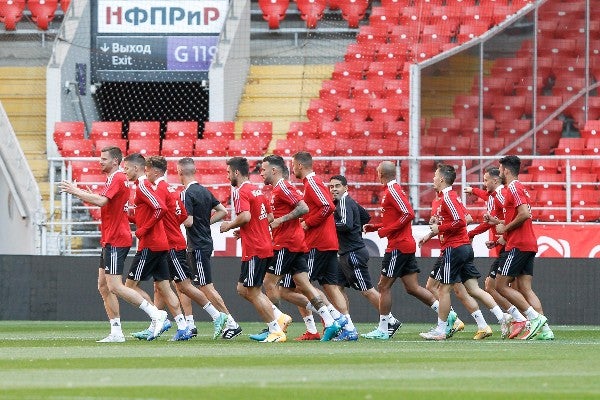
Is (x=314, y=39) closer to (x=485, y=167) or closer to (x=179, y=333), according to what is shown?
(x=485, y=167)

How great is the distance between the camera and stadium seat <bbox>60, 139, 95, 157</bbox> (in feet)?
90.1

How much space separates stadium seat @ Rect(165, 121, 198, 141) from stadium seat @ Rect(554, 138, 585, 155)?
6.81m

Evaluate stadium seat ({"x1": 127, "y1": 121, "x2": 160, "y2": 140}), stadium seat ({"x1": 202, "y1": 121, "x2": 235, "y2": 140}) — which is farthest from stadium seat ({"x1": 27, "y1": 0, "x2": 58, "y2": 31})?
stadium seat ({"x1": 202, "y1": 121, "x2": 235, "y2": 140})

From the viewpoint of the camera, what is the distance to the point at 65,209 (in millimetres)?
24531

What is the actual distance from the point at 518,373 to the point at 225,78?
1836 centimetres


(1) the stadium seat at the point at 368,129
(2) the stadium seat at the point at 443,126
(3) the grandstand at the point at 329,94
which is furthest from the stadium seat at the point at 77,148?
(2) the stadium seat at the point at 443,126

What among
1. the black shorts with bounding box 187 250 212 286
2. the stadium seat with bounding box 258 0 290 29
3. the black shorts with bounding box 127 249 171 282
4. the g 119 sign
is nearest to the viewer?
the black shorts with bounding box 127 249 171 282

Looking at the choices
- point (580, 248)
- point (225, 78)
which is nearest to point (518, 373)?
point (580, 248)

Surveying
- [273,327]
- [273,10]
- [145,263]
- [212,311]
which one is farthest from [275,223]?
[273,10]

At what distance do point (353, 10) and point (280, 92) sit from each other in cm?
232

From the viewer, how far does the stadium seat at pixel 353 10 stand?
3077 centimetres

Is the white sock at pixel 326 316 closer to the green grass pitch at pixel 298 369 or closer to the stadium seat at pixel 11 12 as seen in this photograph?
the green grass pitch at pixel 298 369

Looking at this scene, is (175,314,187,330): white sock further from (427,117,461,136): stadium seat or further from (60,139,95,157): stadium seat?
(60,139,95,157): stadium seat

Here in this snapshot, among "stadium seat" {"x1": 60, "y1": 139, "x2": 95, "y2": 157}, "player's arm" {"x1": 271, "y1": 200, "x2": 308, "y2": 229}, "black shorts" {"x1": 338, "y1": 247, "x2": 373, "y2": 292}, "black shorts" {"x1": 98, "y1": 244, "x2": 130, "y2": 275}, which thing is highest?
"stadium seat" {"x1": 60, "y1": 139, "x2": 95, "y2": 157}
